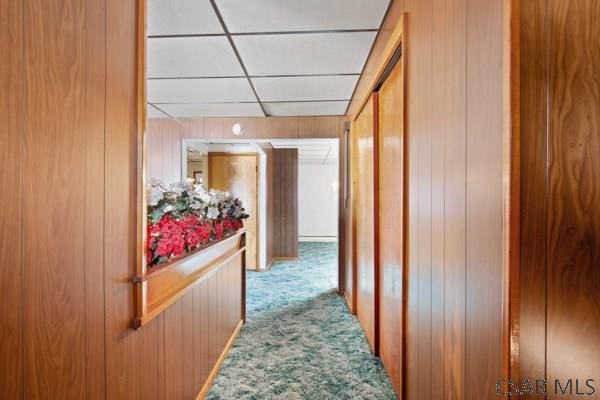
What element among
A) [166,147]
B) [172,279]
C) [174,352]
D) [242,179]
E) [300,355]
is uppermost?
[166,147]

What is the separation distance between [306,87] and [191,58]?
1.14 m

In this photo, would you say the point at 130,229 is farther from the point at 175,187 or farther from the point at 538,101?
the point at 538,101

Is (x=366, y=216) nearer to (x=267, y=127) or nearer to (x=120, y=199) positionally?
(x=267, y=127)

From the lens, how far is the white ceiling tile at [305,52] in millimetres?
2145

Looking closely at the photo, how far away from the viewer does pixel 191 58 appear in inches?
96.9

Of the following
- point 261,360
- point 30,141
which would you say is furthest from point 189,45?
point 261,360

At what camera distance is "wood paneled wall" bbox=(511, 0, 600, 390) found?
2.14 feet

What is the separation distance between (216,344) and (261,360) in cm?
41

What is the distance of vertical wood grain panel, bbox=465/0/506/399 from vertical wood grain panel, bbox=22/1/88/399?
1.11 m

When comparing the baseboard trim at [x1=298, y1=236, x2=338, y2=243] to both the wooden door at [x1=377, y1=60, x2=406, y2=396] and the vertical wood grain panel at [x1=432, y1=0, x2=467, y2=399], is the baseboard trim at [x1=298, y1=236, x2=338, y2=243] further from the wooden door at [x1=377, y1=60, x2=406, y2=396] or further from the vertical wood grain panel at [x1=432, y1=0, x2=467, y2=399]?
the vertical wood grain panel at [x1=432, y1=0, x2=467, y2=399]

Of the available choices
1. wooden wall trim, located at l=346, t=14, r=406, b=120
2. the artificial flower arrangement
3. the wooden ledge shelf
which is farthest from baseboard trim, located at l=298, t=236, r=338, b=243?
the wooden ledge shelf

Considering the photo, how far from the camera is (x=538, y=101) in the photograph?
68 centimetres

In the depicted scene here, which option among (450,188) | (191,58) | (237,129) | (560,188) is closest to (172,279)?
(450,188)

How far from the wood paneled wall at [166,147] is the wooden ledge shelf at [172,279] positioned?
2454 mm
